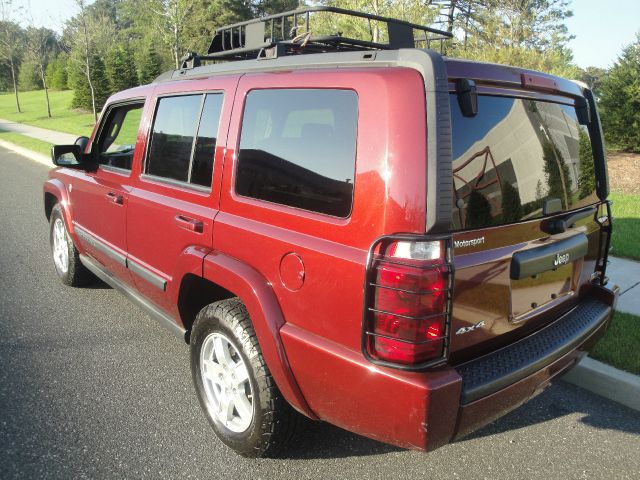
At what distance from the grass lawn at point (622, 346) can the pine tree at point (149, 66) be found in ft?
108

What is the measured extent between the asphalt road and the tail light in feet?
3.12

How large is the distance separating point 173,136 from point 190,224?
74 cm

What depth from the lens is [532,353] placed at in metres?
2.33

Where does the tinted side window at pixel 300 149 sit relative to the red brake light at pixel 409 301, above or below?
above

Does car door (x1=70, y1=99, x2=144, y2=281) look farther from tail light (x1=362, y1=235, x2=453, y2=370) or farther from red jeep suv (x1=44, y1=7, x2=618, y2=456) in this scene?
tail light (x1=362, y1=235, x2=453, y2=370)

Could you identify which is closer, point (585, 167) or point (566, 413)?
point (585, 167)

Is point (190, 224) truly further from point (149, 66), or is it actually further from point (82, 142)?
point (149, 66)

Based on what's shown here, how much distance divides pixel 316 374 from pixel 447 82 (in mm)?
1279

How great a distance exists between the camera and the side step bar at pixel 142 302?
3.18m

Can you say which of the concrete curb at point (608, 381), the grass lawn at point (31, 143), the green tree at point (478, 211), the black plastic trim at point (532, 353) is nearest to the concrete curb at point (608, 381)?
the concrete curb at point (608, 381)

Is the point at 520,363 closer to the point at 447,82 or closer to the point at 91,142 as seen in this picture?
the point at 447,82

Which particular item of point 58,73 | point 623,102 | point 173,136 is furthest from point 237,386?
point 58,73

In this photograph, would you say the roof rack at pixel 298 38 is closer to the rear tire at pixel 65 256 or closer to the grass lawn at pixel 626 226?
the rear tire at pixel 65 256

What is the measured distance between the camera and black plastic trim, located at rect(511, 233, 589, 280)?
222cm
